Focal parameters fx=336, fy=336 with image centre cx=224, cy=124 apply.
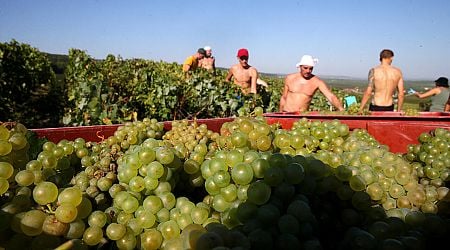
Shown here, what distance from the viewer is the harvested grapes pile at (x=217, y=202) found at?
0.95 metres

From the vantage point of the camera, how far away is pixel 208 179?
1.18 m

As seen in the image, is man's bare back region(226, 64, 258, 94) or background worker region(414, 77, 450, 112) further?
background worker region(414, 77, 450, 112)

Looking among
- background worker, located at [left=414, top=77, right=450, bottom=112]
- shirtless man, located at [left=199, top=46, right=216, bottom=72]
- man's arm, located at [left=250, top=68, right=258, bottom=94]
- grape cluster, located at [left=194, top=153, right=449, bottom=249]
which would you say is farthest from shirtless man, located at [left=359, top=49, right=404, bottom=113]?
grape cluster, located at [left=194, top=153, right=449, bottom=249]

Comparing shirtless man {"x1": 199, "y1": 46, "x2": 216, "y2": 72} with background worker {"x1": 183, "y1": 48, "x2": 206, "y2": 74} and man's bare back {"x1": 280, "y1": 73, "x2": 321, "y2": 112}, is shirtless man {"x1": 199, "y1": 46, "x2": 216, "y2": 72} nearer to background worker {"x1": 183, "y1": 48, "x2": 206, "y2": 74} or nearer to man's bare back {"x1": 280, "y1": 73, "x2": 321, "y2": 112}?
background worker {"x1": 183, "y1": 48, "x2": 206, "y2": 74}

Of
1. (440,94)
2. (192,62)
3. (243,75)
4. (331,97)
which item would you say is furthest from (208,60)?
→ (440,94)

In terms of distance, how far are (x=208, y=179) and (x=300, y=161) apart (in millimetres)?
331

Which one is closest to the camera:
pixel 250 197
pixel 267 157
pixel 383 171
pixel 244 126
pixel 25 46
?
pixel 250 197

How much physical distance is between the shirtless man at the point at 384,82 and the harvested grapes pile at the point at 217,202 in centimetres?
604

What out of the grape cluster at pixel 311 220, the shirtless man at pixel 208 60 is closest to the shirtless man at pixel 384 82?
the shirtless man at pixel 208 60

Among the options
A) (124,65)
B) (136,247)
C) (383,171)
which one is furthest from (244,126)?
(124,65)

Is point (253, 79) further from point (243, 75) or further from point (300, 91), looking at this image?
point (300, 91)

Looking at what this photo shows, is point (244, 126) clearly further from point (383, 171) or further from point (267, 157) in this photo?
point (383, 171)

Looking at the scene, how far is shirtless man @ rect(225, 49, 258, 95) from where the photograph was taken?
7949mm

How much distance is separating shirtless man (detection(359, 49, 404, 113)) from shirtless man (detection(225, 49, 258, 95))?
2517mm
